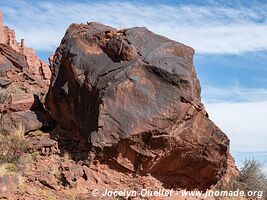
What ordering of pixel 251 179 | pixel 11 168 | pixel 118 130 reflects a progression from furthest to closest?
pixel 251 179 < pixel 118 130 < pixel 11 168

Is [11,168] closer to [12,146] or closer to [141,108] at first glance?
[12,146]

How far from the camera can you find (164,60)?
14.5 metres

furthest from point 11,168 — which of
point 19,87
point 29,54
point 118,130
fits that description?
point 29,54

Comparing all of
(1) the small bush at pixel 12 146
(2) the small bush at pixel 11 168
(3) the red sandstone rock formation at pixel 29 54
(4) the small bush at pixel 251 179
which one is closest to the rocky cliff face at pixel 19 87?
(3) the red sandstone rock formation at pixel 29 54

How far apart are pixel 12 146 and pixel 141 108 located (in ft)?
13.6

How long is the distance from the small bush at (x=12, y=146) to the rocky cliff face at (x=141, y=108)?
1731mm

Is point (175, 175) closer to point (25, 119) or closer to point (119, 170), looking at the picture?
point (119, 170)

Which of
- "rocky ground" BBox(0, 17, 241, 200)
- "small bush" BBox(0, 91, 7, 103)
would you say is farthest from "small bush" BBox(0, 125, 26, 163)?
"small bush" BBox(0, 91, 7, 103)

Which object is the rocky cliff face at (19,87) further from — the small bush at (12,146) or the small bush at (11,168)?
the small bush at (11,168)

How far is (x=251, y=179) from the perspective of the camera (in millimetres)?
19625

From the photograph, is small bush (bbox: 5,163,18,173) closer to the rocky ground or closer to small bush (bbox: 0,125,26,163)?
the rocky ground

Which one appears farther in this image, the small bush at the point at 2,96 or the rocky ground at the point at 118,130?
the small bush at the point at 2,96

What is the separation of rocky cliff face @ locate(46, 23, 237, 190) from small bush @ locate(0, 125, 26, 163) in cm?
173

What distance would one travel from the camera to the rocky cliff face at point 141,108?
13.4 m
